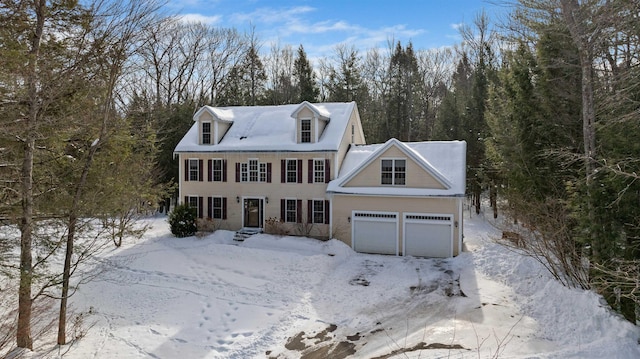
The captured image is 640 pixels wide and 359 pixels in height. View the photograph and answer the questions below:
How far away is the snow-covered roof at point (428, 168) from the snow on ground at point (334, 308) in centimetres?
275

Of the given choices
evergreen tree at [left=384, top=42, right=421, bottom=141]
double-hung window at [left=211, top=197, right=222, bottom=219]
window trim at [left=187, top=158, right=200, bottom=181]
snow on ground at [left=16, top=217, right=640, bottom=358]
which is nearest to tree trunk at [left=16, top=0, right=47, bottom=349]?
snow on ground at [left=16, top=217, right=640, bottom=358]

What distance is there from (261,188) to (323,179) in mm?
3294

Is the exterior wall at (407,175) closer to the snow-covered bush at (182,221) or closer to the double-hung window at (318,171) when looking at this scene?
the double-hung window at (318,171)

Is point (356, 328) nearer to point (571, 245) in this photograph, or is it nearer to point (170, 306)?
point (170, 306)

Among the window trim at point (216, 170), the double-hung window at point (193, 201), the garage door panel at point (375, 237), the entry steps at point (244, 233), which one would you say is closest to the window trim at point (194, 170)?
the window trim at point (216, 170)

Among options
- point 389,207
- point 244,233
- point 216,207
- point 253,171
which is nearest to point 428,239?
point 389,207

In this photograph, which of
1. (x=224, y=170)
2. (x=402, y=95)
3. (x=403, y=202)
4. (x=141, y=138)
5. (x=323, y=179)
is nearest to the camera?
(x=141, y=138)

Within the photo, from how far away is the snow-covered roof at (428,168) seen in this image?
16.7 metres

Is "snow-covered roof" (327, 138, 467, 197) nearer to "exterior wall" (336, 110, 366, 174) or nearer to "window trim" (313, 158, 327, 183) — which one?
"exterior wall" (336, 110, 366, 174)

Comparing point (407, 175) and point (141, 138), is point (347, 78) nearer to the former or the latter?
point (407, 175)

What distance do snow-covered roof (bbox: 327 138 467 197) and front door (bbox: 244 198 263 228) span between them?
4.24 metres

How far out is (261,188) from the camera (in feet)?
66.4

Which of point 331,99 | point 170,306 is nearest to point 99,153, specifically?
point 170,306

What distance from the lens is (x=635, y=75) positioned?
7.78 meters
